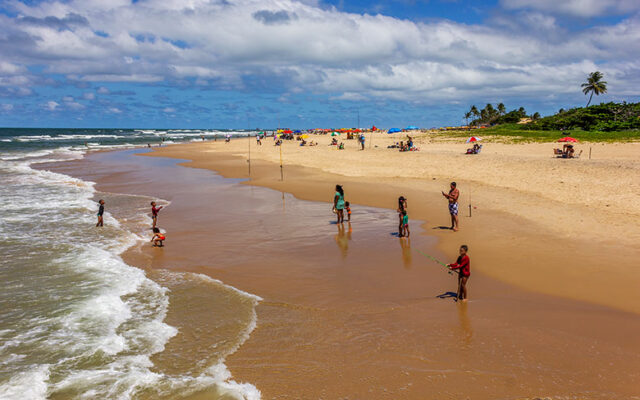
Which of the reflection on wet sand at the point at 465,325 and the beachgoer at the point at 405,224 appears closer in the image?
the reflection on wet sand at the point at 465,325

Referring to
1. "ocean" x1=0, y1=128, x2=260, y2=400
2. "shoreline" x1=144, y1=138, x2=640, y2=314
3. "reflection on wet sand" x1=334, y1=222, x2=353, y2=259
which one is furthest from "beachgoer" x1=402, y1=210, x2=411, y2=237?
"ocean" x1=0, y1=128, x2=260, y2=400

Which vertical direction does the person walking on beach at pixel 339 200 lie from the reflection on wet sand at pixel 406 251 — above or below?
above

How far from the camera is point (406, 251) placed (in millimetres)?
13211

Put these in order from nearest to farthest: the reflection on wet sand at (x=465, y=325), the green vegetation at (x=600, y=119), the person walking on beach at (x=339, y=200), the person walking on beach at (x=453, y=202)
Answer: the reflection on wet sand at (x=465, y=325) < the person walking on beach at (x=453, y=202) < the person walking on beach at (x=339, y=200) < the green vegetation at (x=600, y=119)

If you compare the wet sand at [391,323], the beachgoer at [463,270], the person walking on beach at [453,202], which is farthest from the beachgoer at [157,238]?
the person walking on beach at [453,202]

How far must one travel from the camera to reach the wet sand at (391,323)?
6.46 metres

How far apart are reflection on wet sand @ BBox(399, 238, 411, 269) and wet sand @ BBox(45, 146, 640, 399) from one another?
0.11 ft

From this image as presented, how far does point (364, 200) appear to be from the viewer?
2194cm

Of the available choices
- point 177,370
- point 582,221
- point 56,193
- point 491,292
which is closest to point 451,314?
point 491,292

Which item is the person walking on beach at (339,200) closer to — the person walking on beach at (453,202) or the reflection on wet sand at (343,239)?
the reflection on wet sand at (343,239)

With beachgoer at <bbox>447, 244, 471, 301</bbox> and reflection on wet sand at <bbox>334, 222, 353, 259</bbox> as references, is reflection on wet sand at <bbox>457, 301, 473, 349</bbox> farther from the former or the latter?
reflection on wet sand at <bbox>334, 222, 353, 259</bbox>

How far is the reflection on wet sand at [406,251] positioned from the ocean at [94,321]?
4675 mm

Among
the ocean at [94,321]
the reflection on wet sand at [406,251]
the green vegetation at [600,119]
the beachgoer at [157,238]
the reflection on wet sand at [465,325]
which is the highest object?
the green vegetation at [600,119]

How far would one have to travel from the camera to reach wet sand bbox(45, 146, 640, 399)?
6.46 meters
